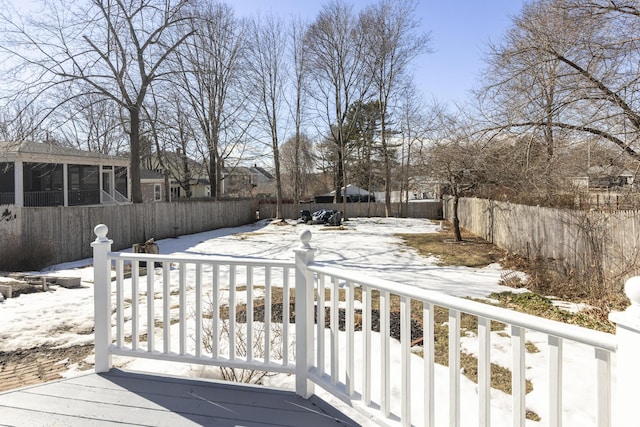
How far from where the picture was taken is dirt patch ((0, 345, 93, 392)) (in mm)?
3457

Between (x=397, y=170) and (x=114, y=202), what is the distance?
19.1 metres

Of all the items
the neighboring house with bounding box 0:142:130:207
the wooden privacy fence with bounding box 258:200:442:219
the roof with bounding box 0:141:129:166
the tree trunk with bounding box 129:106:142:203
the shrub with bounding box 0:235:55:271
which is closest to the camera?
the shrub with bounding box 0:235:55:271

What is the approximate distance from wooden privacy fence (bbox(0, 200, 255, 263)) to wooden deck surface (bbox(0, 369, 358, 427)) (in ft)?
27.7

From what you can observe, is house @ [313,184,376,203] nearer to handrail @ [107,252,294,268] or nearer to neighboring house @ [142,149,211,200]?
neighboring house @ [142,149,211,200]

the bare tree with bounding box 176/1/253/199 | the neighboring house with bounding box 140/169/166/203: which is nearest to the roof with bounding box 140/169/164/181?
the neighboring house with bounding box 140/169/166/203

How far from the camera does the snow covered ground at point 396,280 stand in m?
3.23

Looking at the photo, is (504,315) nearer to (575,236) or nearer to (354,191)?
(575,236)

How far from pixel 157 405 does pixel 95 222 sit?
430 inches

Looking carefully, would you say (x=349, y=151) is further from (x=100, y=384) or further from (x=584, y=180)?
(x=100, y=384)

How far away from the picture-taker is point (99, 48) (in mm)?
13336

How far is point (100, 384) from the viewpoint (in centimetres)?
269

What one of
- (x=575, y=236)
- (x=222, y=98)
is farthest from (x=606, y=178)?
(x=222, y=98)

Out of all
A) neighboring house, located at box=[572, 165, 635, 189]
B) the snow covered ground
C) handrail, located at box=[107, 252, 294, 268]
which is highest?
neighboring house, located at box=[572, 165, 635, 189]

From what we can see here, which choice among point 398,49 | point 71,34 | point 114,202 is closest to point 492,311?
point 71,34
